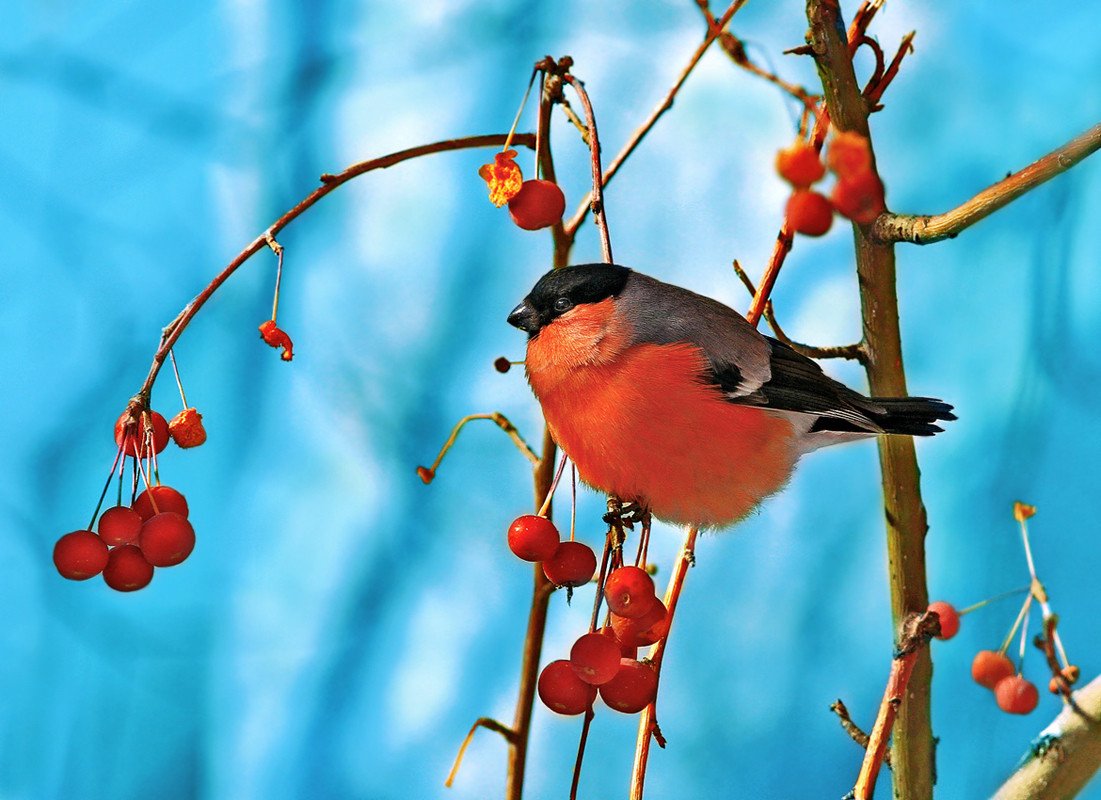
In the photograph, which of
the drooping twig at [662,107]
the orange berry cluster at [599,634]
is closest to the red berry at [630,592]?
the orange berry cluster at [599,634]

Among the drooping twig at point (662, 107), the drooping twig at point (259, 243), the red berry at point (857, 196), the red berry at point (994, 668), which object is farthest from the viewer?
the red berry at point (994, 668)

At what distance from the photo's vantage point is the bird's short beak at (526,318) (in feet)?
2.39

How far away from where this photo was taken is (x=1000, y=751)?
1.11 metres

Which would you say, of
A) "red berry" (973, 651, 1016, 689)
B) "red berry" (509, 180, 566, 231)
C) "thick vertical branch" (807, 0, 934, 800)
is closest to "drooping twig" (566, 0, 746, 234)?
"red berry" (509, 180, 566, 231)

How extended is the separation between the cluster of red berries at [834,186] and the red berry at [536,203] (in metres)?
0.21

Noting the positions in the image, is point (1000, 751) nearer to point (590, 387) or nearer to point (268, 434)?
point (590, 387)

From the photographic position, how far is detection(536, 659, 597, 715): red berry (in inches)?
23.6

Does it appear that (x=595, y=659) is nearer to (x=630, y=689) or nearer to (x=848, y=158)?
(x=630, y=689)

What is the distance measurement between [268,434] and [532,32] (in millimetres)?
475

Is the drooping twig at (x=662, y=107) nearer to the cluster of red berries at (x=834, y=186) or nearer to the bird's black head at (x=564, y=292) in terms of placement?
the bird's black head at (x=564, y=292)

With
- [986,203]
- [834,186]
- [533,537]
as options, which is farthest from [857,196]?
[533,537]

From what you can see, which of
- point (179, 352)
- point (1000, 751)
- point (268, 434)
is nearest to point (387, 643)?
point (268, 434)

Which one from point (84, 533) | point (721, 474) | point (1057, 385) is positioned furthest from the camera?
point (1057, 385)

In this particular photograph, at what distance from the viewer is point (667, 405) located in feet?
2.33
